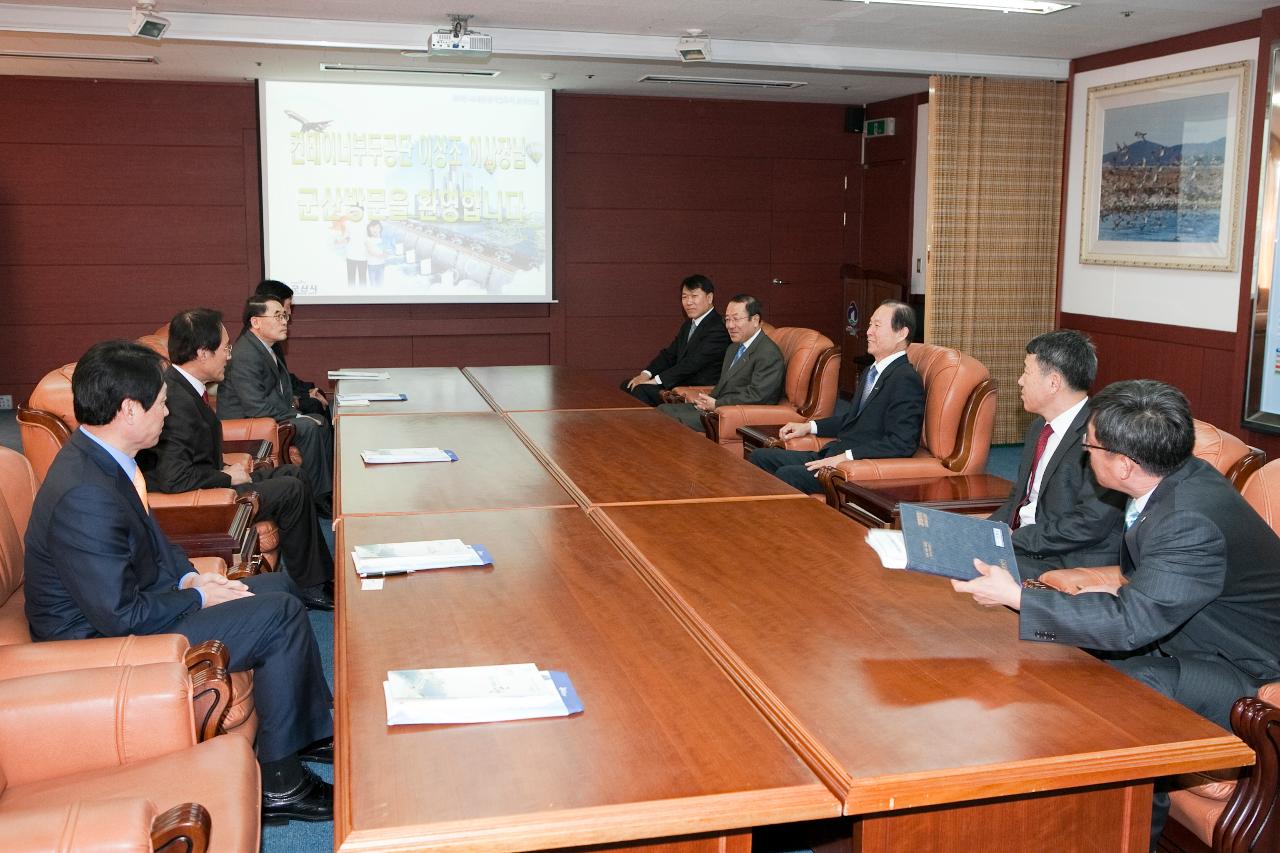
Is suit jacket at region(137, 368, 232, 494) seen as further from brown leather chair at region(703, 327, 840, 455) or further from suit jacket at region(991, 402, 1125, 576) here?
suit jacket at region(991, 402, 1125, 576)

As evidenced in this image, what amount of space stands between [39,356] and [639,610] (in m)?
8.08

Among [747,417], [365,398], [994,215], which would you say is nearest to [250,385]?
[365,398]

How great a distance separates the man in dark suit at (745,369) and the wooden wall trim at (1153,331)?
95.6 inches

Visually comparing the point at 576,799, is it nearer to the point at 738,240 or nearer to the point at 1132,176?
the point at 1132,176

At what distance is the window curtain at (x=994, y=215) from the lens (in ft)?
25.5

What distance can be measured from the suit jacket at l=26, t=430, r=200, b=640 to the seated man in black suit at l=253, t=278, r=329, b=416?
3431mm

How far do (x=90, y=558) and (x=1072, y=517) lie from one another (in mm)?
2644

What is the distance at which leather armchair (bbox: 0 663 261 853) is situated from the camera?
2.06 meters

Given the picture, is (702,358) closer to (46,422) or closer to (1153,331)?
(1153,331)

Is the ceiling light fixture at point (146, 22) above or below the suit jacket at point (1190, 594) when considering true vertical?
above

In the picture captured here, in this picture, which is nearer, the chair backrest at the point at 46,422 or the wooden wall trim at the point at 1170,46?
the chair backrest at the point at 46,422

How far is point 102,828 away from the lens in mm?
1606

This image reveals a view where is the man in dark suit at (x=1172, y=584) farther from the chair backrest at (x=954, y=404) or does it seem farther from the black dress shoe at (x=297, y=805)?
the chair backrest at (x=954, y=404)

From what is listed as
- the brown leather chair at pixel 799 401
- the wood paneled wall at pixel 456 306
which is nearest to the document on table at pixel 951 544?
the brown leather chair at pixel 799 401
